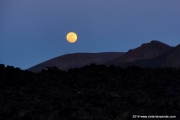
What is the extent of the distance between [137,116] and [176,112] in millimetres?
1330

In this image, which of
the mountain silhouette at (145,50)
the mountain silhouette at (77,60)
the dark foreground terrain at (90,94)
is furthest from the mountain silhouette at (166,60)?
the mountain silhouette at (77,60)

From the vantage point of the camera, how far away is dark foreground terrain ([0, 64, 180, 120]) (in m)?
7.95

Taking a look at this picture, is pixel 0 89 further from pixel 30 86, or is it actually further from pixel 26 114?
pixel 26 114

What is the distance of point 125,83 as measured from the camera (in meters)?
12.6

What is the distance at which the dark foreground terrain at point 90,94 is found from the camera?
26.1 ft

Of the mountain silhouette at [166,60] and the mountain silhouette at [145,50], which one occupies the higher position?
the mountain silhouette at [145,50]

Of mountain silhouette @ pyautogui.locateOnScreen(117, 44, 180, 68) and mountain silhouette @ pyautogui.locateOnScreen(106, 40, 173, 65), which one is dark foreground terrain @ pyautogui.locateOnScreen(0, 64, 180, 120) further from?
mountain silhouette @ pyautogui.locateOnScreen(106, 40, 173, 65)

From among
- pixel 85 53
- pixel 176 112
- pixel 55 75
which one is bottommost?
pixel 176 112

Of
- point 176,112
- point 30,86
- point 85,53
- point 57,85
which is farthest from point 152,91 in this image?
point 85,53

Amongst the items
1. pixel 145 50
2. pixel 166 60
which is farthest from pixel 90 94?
pixel 145 50

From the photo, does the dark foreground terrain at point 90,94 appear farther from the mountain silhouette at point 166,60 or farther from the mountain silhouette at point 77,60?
the mountain silhouette at point 77,60

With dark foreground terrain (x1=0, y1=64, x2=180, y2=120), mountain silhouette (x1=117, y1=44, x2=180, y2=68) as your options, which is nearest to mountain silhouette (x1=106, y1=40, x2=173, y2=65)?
mountain silhouette (x1=117, y1=44, x2=180, y2=68)

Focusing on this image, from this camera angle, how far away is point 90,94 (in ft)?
32.9

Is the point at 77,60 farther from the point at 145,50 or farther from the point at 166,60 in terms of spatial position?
the point at 166,60
